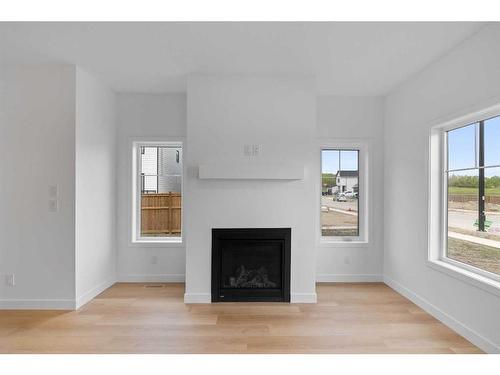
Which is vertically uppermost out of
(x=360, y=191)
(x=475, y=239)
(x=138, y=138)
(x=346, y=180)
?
(x=138, y=138)

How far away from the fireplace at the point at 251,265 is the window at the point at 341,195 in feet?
4.17

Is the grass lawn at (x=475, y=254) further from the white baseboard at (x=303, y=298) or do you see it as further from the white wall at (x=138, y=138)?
the white wall at (x=138, y=138)

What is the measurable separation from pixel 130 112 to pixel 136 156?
62 centimetres

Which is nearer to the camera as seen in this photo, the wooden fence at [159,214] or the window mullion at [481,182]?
the window mullion at [481,182]

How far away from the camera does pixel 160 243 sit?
4.95 meters

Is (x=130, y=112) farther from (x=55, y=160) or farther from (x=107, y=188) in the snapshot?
(x=55, y=160)

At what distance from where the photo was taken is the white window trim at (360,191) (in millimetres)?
4945

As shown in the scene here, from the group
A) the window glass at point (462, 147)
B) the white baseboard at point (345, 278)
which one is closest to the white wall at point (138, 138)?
the white baseboard at point (345, 278)

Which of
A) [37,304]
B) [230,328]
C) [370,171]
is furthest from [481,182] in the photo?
[37,304]

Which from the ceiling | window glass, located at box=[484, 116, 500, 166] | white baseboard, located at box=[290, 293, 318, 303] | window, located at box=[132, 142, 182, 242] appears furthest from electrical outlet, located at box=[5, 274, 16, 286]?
window glass, located at box=[484, 116, 500, 166]

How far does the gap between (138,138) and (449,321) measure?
167 inches

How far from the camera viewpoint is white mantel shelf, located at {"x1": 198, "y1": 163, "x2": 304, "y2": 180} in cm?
390

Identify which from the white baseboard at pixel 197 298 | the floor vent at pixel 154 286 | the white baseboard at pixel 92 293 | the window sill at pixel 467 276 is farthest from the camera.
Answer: the floor vent at pixel 154 286

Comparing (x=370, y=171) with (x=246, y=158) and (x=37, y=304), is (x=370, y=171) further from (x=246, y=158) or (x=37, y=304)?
(x=37, y=304)
